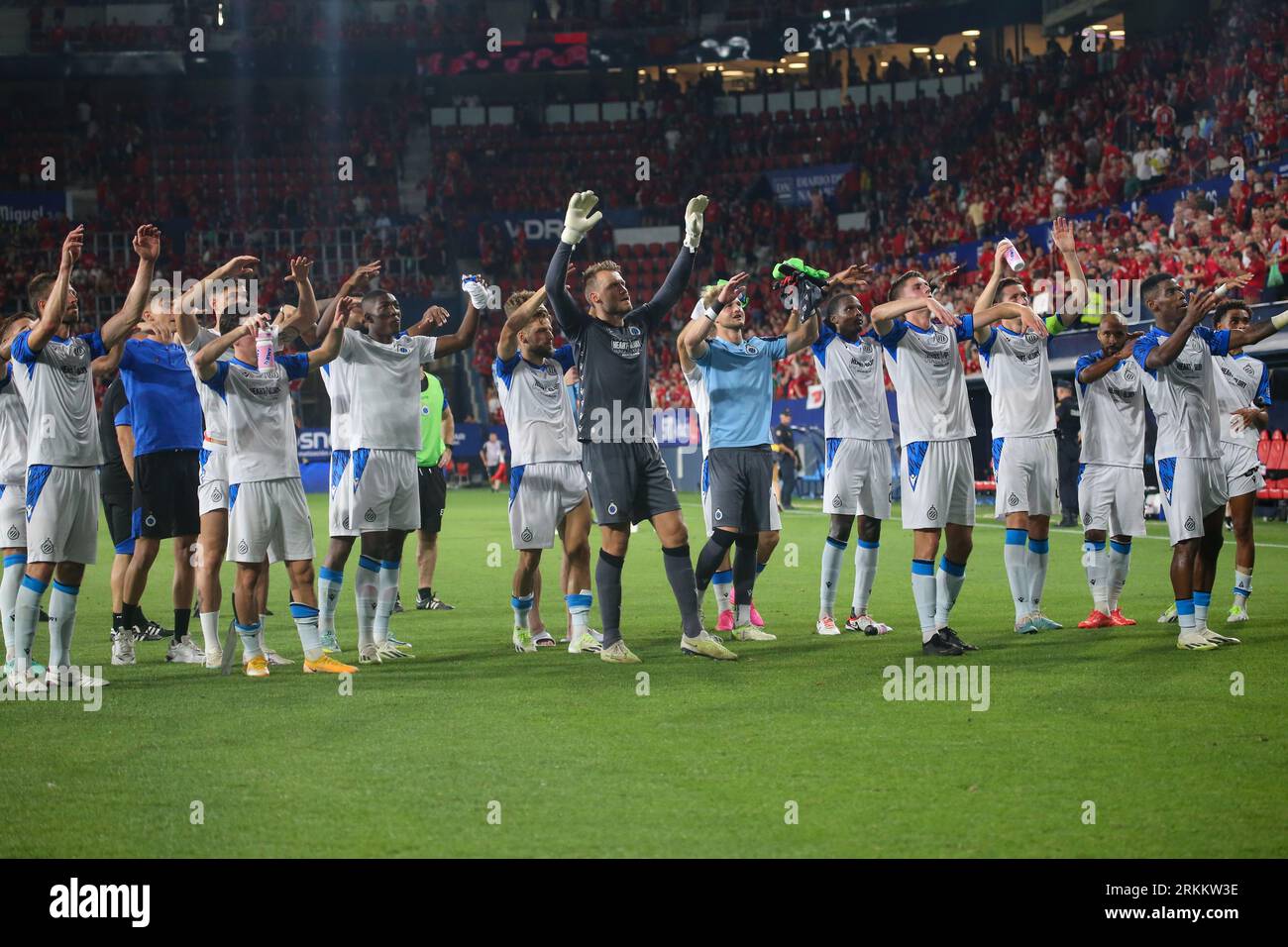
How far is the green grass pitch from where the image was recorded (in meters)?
5.32

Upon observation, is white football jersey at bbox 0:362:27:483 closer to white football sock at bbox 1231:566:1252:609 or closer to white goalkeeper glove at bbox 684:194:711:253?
white goalkeeper glove at bbox 684:194:711:253

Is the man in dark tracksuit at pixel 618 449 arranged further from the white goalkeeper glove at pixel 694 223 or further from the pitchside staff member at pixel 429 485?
the pitchside staff member at pixel 429 485

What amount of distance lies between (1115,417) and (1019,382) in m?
0.95

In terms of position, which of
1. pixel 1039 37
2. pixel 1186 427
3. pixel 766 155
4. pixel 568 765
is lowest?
pixel 568 765

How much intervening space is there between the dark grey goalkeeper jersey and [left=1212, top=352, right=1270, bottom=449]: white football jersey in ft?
15.6

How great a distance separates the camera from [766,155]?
4888 centimetres

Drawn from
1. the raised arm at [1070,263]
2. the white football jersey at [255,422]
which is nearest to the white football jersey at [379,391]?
the white football jersey at [255,422]

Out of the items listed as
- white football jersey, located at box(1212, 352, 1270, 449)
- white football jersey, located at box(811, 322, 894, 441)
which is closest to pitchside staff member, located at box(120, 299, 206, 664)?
white football jersey, located at box(811, 322, 894, 441)

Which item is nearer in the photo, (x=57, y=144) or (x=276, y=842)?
(x=276, y=842)

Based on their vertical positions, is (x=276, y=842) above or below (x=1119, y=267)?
below

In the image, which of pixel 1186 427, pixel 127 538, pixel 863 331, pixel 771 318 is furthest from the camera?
pixel 771 318

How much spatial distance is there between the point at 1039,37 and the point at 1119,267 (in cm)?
2532
